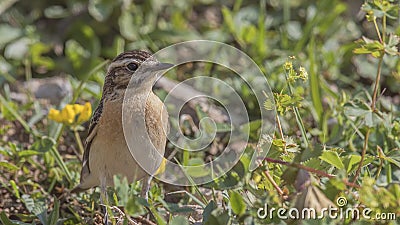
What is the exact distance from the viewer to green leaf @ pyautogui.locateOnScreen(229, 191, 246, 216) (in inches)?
143

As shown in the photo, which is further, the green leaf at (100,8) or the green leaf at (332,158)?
the green leaf at (100,8)

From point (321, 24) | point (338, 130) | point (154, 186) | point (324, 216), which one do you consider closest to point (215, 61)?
point (321, 24)

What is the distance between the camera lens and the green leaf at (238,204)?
362 centimetres

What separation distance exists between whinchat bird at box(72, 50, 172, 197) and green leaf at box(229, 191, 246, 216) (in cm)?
91

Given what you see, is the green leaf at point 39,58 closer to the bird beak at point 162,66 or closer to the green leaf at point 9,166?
the green leaf at point 9,166

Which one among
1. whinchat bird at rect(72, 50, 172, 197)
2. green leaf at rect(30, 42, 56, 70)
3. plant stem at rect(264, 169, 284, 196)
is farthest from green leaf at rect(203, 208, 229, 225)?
green leaf at rect(30, 42, 56, 70)

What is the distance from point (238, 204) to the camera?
3633mm

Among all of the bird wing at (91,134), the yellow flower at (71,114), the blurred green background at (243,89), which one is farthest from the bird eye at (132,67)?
the blurred green background at (243,89)

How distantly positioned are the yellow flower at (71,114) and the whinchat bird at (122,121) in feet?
1.10

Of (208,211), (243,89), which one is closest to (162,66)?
(208,211)

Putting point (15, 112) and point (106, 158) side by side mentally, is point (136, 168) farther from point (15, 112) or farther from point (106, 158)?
point (15, 112)

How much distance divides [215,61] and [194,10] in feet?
4.45

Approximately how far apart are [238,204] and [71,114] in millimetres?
1695

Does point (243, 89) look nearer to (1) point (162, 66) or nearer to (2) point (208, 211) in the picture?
(1) point (162, 66)
